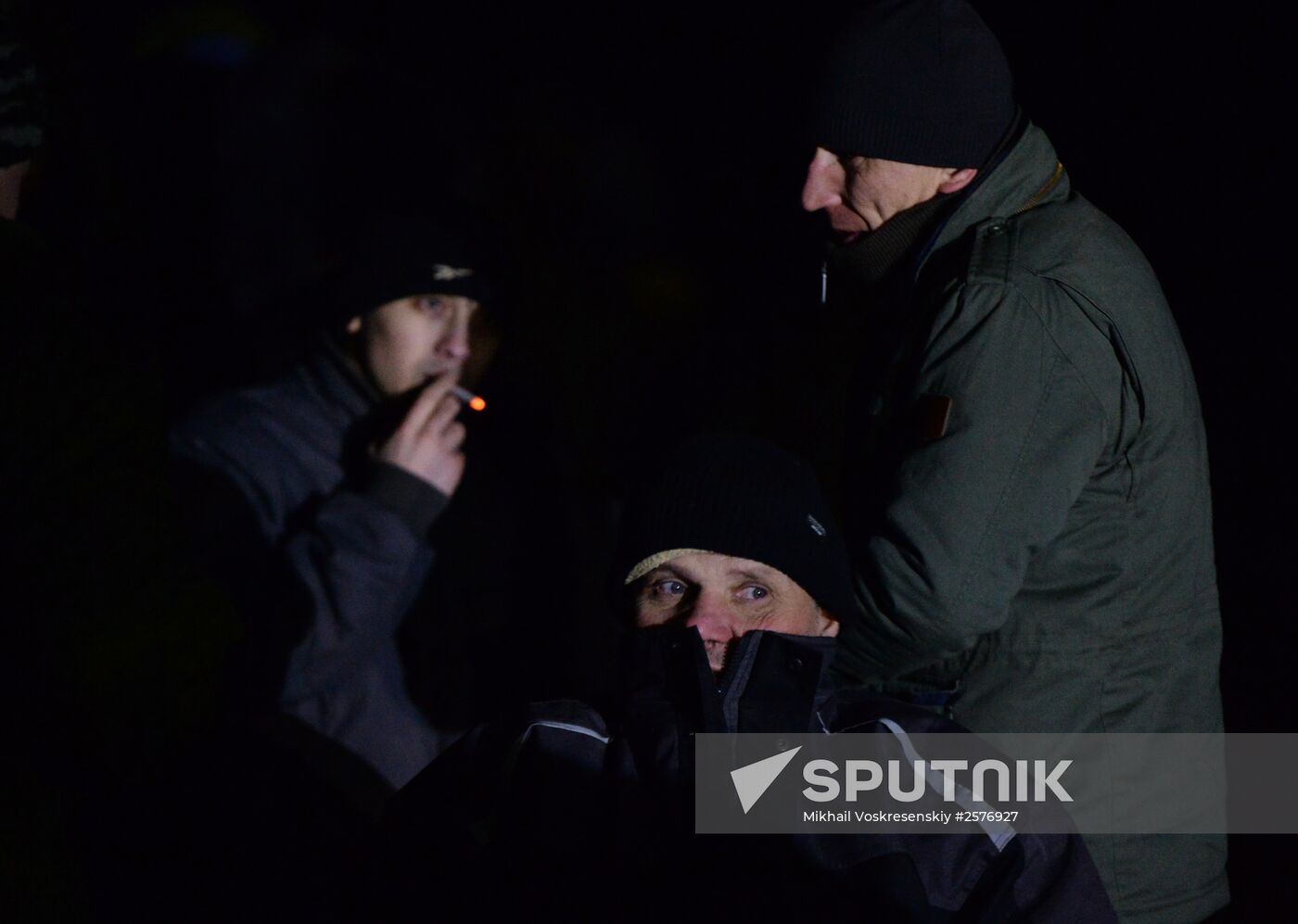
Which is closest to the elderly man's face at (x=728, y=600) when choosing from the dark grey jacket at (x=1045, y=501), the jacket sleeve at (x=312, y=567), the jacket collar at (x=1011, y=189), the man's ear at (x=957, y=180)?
the dark grey jacket at (x=1045, y=501)

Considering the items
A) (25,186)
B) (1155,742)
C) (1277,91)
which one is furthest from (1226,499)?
(25,186)

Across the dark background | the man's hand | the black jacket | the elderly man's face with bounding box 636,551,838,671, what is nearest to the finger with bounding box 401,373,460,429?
the man's hand

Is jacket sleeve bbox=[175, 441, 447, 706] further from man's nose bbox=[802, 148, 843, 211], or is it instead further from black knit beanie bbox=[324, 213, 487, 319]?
man's nose bbox=[802, 148, 843, 211]

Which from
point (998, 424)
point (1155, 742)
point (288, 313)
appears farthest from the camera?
point (288, 313)

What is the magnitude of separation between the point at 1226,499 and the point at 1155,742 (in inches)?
53.1

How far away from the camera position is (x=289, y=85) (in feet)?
15.6

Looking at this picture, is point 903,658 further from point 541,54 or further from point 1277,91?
point 541,54

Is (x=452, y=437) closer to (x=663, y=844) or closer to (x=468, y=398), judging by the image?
(x=468, y=398)

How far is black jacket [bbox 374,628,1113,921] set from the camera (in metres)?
1.67

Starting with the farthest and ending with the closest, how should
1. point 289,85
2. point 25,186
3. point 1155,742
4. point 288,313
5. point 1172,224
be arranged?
point 289,85, point 288,313, point 1172,224, point 1155,742, point 25,186

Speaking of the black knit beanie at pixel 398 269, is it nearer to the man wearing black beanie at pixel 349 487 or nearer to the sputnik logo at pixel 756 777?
the man wearing black beanie at pixel 349 487

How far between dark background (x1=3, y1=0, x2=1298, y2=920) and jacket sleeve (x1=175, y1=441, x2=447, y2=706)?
506mm

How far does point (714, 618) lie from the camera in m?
1.86

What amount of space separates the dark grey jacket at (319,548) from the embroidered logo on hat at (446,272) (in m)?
0.29
